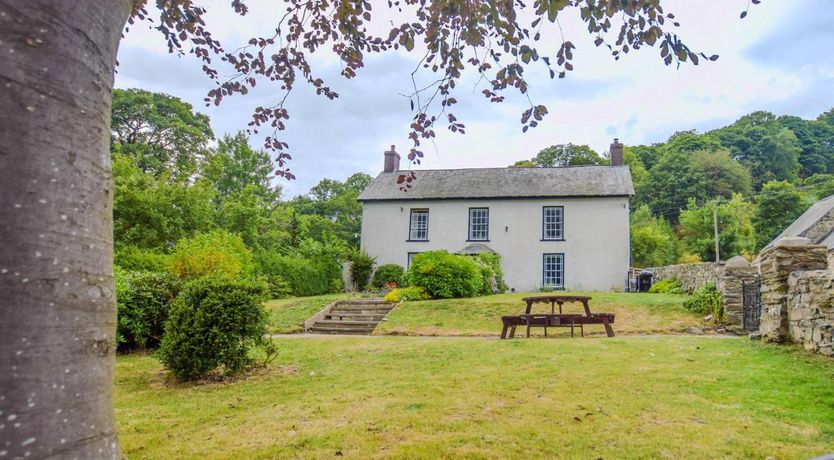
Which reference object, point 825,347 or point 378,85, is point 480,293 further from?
point 378,85

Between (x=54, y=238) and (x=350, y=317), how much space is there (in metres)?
14.0

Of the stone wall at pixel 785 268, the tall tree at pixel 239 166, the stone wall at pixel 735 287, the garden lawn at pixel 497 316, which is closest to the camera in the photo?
the stone wall at pixel 785 268

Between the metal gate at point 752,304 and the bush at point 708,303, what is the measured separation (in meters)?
0.83

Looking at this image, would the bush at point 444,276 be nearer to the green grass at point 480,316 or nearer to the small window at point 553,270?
the green grass at point 480,316

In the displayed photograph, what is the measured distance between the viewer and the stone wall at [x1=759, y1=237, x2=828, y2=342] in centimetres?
800

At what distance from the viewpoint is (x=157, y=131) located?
104ft

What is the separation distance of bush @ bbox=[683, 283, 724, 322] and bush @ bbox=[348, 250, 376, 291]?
15.7 metres

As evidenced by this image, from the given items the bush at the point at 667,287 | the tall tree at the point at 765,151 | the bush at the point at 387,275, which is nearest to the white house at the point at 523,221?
the bush at the point at 387,275

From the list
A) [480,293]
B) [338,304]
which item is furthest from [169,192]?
[480,293]

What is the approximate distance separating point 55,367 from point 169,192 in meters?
20.4

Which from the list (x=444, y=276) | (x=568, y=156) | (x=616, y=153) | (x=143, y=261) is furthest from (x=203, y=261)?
(x=568, y=156)

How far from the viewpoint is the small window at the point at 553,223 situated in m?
24.5

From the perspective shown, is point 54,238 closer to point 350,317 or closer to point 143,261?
point 143,261

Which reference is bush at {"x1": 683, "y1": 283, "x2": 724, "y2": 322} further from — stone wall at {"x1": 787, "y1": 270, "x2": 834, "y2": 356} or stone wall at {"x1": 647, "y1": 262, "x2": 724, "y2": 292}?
stone wall at {"x1": 787, "y1": 270, "x2": 834, "y2": 356}
